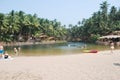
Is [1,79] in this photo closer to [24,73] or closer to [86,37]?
[24,73]

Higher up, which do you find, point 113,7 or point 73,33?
point 113,7

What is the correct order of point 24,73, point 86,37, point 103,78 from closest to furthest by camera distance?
point 103,78 < point 24,73 < point 86,37

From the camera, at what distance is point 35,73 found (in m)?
16.3

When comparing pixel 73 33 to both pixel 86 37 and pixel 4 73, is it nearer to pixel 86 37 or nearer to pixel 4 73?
pixel 86 37

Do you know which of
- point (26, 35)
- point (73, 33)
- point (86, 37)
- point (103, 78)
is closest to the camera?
point (103, 78)

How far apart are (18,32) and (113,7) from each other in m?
36.1

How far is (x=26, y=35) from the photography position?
85.3 metres

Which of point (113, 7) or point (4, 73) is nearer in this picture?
point (4, 73)

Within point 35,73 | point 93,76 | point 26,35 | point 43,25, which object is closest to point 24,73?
point 35,73

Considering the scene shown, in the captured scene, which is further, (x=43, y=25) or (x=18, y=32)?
(x=43, y=25)

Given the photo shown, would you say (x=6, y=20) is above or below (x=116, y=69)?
above

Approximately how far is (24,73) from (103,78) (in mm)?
4968

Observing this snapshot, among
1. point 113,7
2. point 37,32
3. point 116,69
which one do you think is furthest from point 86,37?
point 116,69

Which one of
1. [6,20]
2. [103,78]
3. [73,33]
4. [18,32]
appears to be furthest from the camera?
[73,33]
